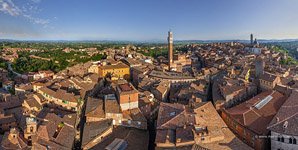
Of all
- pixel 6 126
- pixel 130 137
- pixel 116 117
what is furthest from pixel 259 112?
pixel 6 126

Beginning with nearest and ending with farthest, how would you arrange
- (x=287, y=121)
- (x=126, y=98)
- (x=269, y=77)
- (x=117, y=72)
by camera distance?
1. (x=287, y=121)
2. (x=126, y=98)
3. (x=269, y=77)
4. (x=117, y=72)

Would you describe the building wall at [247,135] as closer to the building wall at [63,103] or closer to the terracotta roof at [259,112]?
the terracotta roof at [259,112]

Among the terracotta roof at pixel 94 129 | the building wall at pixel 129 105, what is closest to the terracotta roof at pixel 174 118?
the building wall at pixel 129 105

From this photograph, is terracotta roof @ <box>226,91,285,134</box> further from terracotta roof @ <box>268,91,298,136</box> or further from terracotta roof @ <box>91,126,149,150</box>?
terracotta roof @ <box>91,126,149,150</box>

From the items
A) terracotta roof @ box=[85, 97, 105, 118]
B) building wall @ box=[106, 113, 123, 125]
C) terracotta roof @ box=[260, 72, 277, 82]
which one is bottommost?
building wall @ box=[106, 113, 123, 125]

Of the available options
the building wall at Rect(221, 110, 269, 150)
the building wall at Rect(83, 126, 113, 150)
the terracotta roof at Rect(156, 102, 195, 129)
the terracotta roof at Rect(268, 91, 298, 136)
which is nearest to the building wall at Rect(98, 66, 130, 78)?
the building wall at Rect(83, 126, 113, 150)

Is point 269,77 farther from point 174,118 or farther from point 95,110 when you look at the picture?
point 95,110

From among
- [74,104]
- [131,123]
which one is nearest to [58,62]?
[74,104]

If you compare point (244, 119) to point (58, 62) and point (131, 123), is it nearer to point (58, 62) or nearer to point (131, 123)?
point (131, 123)

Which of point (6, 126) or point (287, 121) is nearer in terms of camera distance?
point (287, 121)

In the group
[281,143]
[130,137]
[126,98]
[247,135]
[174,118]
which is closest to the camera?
[281,143]

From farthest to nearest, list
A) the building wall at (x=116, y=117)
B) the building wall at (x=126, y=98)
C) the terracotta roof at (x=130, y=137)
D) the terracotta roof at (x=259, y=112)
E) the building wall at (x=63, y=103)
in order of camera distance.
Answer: the building wall at (x=63, y=103) < the building wall at (x=126, y=98) < the building wall at (x=116, y=117) < the terracotta roof at (x=259, y=112) < the terracotta roof at (x=130, y=137)
